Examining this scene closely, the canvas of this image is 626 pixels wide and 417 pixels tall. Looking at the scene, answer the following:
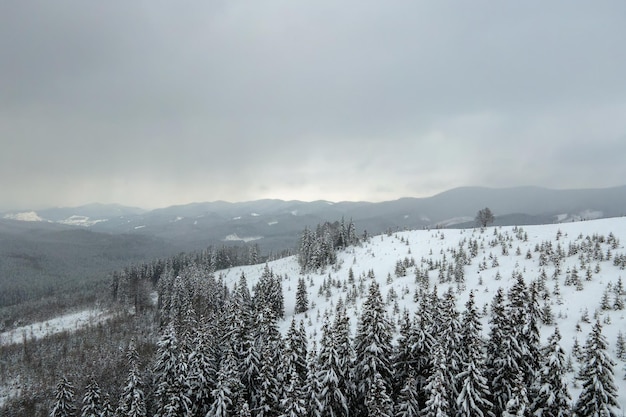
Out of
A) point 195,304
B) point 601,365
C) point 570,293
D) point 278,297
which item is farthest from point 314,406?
point 195,304

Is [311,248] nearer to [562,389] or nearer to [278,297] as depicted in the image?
[278,297]

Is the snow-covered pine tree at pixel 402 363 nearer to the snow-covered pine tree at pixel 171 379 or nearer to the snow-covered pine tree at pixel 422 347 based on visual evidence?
the snow-covered pine tree at pixel 422 347

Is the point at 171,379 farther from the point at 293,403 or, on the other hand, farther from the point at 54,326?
the point at 54,326

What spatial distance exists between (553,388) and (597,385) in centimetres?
222

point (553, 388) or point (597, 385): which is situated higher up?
point (597, 385)

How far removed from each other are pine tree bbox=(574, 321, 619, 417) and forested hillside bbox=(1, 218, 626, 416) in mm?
85

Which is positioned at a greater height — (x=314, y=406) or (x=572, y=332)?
(x=572, y=332)

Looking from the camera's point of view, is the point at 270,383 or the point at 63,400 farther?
the point at 63,400

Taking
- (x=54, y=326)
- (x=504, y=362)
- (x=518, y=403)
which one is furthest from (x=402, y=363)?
(x=54, y=326)

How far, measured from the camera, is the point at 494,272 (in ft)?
176

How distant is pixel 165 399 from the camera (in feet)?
105

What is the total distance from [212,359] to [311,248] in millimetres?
70829

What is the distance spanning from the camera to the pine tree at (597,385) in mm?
18719

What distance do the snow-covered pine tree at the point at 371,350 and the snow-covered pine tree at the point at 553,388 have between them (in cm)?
1094
